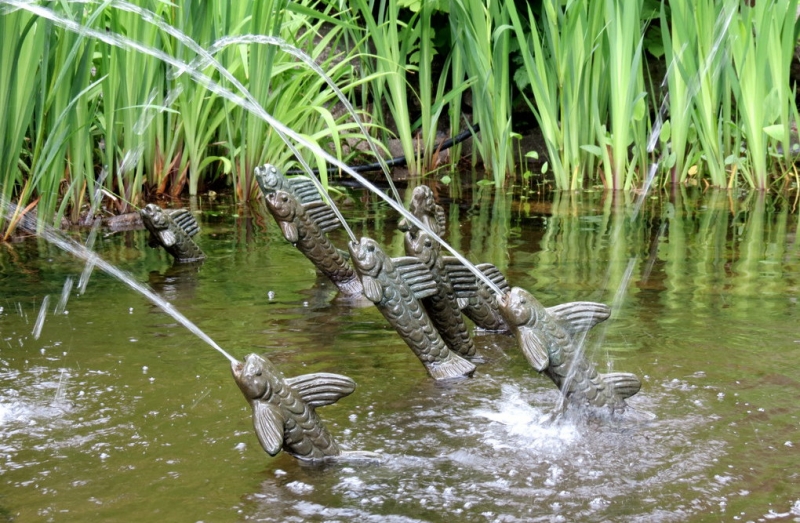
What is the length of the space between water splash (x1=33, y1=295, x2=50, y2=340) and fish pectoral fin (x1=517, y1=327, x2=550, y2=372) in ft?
6.70

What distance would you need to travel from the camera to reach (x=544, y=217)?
21.2 feet

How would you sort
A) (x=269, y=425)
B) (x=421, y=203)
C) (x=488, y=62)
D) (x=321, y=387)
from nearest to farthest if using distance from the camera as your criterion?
(x=269, y=425)
(x=321, y=387)
(x=421, y=203)
(x=488, y=62)

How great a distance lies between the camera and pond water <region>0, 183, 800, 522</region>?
239cm

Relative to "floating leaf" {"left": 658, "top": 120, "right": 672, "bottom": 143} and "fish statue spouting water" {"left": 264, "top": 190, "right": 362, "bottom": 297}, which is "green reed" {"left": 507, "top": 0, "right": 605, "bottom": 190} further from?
"fish statue spouting water" {"left": 264, "top": 190, "right": 362, "bottom": 297}

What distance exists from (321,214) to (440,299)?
114 cm

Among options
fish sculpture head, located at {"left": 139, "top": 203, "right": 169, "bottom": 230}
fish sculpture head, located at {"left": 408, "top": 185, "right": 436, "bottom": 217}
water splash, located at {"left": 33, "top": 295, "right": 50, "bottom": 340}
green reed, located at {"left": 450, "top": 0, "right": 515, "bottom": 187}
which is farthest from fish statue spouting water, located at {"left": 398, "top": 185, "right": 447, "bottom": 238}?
green reed, located at {"left": 450, "top": 0, "right": 515, "bottom": 187}

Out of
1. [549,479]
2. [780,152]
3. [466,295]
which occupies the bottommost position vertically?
[549,479]

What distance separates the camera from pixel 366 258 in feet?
10.3

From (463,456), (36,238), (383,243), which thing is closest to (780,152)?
(383,243)

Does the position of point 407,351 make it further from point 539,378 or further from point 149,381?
point 149,381

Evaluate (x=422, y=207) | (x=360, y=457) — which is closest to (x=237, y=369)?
(x=360, y=457)

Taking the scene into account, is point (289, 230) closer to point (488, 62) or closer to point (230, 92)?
point (230, 92)

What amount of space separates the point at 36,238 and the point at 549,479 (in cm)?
398

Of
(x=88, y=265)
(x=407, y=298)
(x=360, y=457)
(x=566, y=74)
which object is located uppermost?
(x=566, y=74)
